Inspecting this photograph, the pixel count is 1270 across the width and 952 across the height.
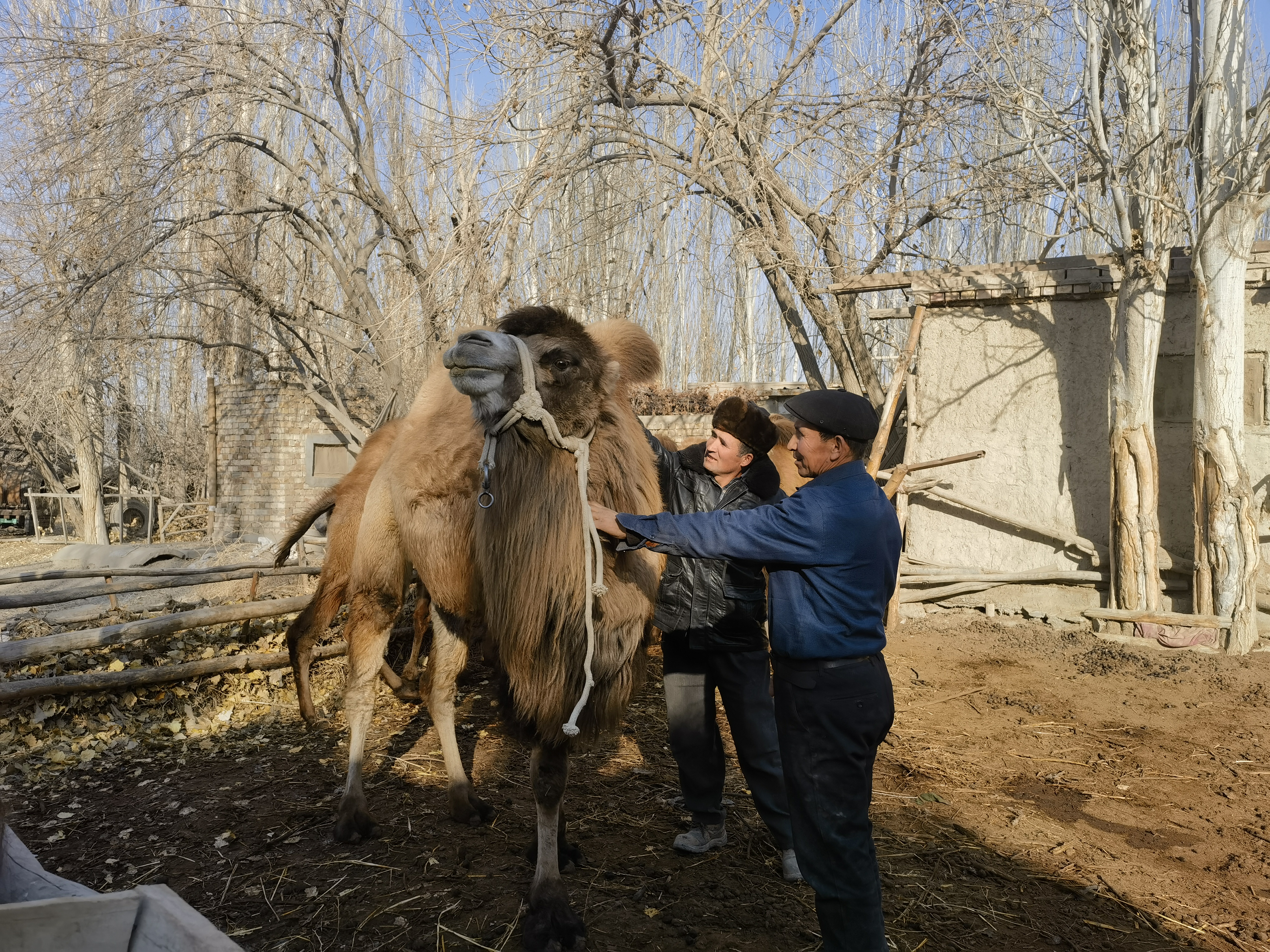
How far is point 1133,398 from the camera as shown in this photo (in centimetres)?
834

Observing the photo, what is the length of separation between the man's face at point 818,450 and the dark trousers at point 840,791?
0.64 meters

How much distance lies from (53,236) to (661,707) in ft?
31.8

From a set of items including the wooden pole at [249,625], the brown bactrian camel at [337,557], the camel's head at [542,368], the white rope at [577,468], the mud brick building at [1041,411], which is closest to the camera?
the camel's head at [542,368]

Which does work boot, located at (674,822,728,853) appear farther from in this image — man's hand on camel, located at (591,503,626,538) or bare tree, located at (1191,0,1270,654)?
bare tree, located at (1191,0,1270,654)

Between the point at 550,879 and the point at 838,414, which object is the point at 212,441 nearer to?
the point at 550,879

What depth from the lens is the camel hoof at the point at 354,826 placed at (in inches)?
160

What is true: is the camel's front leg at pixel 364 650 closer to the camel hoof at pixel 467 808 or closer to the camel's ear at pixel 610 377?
the camel hoof at pixel 467 808

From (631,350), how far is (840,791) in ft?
6.27

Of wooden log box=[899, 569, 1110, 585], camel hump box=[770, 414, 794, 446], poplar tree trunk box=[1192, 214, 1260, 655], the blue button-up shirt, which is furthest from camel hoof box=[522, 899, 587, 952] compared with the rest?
poplar tree trunk box=[1192, 214, 1260, 655]

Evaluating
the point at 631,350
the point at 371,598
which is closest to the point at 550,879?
the point at 371,598

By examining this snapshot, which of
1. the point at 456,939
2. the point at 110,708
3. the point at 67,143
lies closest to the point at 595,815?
the point at 456,939

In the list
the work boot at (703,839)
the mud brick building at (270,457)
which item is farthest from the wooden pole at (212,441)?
Answer: the work boot at (703,839)

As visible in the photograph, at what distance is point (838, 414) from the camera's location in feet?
9.43

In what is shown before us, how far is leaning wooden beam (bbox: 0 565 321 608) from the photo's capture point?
599cm
